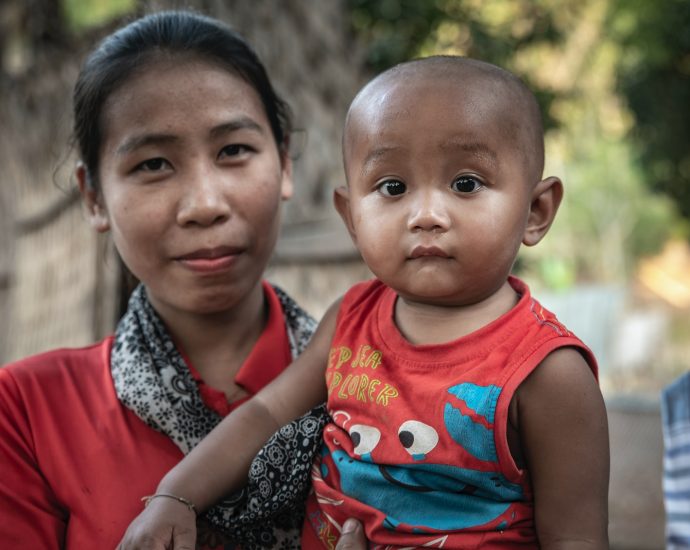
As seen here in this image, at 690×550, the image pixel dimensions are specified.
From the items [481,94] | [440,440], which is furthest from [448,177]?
[440,440]

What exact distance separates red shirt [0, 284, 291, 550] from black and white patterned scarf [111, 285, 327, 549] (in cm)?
5

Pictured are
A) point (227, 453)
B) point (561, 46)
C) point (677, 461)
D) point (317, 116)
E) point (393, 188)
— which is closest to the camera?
point (393, 188)

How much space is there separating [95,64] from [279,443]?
0.99 metres

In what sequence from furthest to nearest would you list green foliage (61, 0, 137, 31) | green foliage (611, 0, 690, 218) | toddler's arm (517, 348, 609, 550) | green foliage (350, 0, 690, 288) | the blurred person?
green foliage (61, 0, 137, 31) < green foliage (611, 0, 690, 218) < green foliage (350, 0, 690, 288) < the blurred person < toddler's arm (517, 348, 609, 550)

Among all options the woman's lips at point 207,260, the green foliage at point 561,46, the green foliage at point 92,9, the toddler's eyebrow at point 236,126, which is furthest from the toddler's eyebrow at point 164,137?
the green foliage at point 92,9

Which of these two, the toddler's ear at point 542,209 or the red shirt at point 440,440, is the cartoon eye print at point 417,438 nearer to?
the red shirt at point 440,440

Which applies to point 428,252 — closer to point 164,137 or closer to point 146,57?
point 164,137

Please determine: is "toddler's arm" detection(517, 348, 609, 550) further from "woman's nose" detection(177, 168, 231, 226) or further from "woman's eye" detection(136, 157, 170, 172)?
"woman's eye" detection(136, 157, 170, 172)

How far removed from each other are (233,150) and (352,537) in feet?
2.91

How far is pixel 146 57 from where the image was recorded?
73.8 inches

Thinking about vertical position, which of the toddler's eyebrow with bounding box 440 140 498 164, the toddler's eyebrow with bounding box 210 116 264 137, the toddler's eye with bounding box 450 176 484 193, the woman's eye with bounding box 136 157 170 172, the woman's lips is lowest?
the woman's lips

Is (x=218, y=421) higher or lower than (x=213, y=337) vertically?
lower

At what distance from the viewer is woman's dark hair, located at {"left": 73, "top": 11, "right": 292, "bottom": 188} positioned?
1883 millimetres

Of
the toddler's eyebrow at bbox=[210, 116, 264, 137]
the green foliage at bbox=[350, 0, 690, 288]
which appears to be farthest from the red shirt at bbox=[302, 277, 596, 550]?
the green foliage at bbox=[350, 0, 690, 288]
